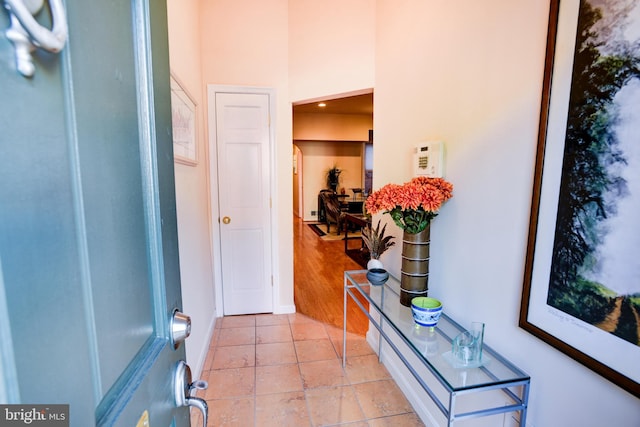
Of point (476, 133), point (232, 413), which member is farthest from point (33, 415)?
point (232, 413)

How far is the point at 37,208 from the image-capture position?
0.30 metres

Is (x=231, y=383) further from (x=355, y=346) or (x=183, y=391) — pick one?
(x=183, y=391)

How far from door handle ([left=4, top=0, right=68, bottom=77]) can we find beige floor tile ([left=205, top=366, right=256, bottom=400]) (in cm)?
218

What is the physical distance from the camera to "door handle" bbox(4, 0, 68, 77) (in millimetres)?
255

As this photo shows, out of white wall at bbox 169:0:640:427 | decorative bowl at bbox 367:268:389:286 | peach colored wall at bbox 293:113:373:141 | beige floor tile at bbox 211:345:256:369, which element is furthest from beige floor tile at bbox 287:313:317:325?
peach colored wall at bbox 293:113:373:141

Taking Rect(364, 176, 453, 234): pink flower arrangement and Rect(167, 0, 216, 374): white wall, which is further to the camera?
Rect(167, 0, 216, 374): white wall

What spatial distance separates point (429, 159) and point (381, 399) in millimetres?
1523

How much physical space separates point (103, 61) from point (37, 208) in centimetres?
25

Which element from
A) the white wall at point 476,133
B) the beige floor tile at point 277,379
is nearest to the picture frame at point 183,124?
the white wall at point 476,133

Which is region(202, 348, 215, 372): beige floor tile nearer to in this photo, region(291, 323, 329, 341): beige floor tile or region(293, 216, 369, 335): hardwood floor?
region(291, 323, 329, 341): beige floor tile

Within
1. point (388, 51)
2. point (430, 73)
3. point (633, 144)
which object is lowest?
point (633, 144)

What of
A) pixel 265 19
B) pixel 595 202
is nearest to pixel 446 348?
pixel 595 202

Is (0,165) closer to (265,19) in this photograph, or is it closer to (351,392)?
(351,392)

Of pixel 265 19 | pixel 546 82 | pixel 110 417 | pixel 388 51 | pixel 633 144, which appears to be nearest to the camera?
pixel 110 417
